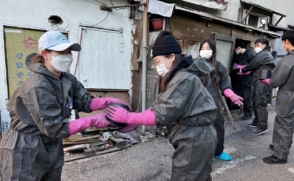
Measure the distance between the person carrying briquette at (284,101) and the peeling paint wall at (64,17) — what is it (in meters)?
3.32

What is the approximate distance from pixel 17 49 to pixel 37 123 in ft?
10.3

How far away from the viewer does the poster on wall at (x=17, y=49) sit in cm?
399

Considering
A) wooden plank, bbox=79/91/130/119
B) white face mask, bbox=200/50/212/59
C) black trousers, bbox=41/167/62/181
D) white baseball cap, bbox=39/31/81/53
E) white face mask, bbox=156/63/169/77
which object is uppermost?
Result: white face mask, bbox=200/50/212/59

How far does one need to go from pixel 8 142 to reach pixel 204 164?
5.77ft

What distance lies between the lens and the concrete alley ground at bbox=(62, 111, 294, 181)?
3301mm

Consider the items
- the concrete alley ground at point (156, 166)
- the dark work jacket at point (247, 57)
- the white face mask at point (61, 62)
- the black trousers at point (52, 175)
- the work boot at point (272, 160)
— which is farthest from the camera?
the dark work jacket at point (247, 57)

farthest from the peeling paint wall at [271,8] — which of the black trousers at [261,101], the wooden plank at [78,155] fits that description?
the wooden plank at [78,155]

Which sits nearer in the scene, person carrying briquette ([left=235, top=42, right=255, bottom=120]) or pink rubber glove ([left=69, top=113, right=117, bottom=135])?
pink rubber glove ([left=69, top=113, right=117, bottom=135])

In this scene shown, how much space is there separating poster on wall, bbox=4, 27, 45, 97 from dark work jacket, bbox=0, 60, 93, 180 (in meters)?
2.70

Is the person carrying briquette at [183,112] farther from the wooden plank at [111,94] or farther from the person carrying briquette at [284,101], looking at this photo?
the wooden plank at [111,94]

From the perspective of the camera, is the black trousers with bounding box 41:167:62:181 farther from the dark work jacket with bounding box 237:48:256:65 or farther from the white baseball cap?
the dark work jacket with bounding box 237:48:256:65

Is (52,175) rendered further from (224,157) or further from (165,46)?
(224,157)

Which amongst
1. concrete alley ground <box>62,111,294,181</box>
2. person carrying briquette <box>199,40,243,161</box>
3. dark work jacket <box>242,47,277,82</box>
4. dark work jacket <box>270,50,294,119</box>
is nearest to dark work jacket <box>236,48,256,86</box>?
dark work jacket <box>242,47,277,82</box>

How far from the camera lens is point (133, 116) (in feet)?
5.98
